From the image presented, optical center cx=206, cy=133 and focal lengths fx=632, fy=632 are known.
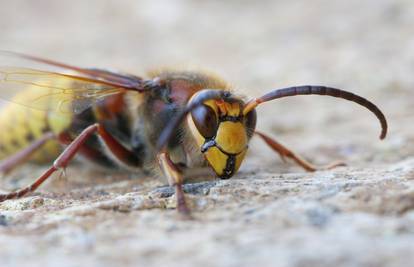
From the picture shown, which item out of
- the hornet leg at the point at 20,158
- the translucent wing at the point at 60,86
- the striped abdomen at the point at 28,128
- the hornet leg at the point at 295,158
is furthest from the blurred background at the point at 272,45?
the hornet leg at the point at 20,158

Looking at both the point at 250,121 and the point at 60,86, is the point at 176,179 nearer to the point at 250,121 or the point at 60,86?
the point at 250,121

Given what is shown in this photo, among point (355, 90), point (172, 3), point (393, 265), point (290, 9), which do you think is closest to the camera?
point (393, 265)

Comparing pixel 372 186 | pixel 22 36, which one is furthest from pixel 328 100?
pixel 22 36

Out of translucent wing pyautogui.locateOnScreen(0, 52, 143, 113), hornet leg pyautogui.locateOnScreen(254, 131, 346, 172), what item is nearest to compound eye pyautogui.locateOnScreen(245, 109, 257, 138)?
hornet leg pyautogui.locateOnScreen(254, 131, 346, 172)

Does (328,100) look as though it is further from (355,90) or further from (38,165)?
(38,165)

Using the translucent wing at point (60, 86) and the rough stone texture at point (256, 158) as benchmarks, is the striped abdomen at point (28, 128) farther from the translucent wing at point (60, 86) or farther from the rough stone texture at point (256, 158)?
the translucent wing at point (60, 86)

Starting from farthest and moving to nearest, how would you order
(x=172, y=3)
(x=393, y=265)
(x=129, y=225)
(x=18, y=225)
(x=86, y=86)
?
(x=172, y=3)
(x=86, y=86)
(x=18, y=225)
(x=129, y=225)
(x=393, y=265)

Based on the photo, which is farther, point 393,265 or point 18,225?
point 18,225

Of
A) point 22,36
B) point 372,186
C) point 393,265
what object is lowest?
point 393,265
